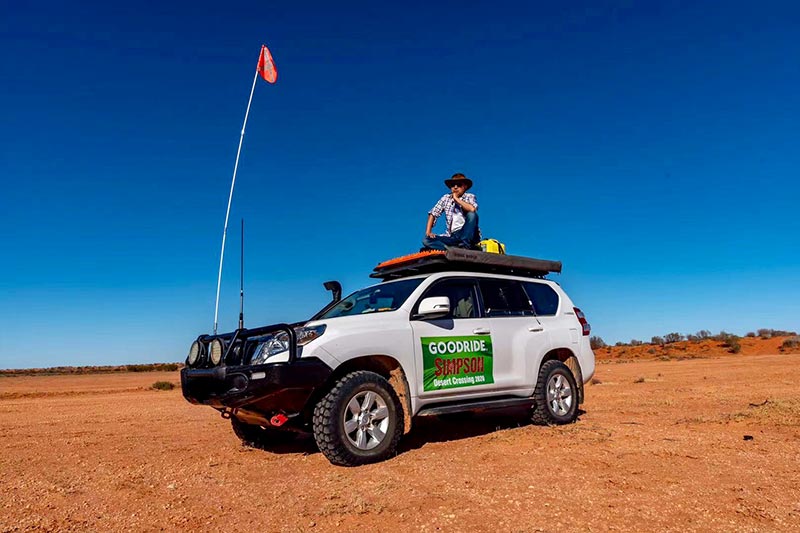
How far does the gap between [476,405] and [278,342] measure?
7.41 ft

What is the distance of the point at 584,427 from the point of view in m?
6.43

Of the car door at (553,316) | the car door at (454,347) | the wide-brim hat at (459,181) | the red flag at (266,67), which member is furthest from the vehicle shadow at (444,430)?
the red flag at (266,67)

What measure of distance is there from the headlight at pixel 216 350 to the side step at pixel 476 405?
201cm

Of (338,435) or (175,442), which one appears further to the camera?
(175,442)

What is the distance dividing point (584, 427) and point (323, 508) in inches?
151

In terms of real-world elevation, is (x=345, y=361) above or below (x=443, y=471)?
above

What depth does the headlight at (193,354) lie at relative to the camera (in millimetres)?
5527

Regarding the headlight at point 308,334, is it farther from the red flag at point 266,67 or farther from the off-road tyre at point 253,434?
the red flag at point 266,67

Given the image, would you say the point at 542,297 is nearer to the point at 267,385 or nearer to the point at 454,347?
the point at 454,347

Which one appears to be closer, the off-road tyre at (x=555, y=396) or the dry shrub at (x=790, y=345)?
the off-road tyre at (x=555, y=396)

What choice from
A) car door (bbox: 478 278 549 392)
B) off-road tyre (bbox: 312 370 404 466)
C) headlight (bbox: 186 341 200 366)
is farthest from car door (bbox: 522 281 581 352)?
headlight (bbox: 186 341 200 366)

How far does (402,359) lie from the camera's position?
5465mm

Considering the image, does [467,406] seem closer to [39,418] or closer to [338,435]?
[338,435]

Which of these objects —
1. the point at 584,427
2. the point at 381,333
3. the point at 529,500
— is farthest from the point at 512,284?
the point at 529,500
